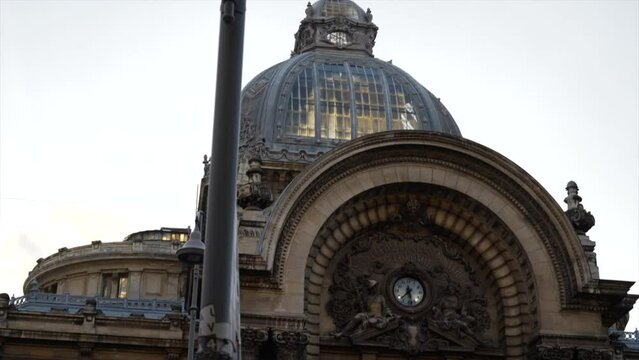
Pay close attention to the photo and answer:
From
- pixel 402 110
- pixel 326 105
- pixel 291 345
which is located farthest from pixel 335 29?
pixel 291 345

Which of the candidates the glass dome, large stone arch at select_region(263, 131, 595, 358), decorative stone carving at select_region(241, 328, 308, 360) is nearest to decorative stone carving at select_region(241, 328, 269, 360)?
decorative stone carving at select_region(241, 328, 308, 360)

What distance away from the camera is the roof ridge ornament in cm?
4884

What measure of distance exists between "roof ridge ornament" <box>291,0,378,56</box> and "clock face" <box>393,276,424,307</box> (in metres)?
20.3

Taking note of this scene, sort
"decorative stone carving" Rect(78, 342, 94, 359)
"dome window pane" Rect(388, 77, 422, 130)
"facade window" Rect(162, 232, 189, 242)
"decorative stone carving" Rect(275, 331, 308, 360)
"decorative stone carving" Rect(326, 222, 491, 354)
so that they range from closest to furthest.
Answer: "decorative stone carving" Rect(275, 331, 308, 360) → "decorative stone carving" Rect(326, 222, 491, 354) → "decorative stone carving" Rect(78, 342, 94, 359) → "dome window pane" Rect(388, 77, 422, 130) → "facade window" Rect(162, 232, 189, 242)

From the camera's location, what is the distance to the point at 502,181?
30.7 metres

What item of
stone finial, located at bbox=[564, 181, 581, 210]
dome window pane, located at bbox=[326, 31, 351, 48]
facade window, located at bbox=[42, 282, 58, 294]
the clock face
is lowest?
the clock face

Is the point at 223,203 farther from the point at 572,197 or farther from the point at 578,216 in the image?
the point at 572,197

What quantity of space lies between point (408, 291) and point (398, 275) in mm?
617

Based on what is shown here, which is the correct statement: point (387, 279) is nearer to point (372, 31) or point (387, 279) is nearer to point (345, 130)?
point (345, 130)

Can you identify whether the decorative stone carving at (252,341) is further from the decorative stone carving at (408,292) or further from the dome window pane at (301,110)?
the dome window pane at (301,110)

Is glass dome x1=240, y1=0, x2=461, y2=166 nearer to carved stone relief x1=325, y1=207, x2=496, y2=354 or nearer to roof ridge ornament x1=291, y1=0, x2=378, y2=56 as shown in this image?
roof ridge ornament x1=291, y1=0, x2=378, y2=56

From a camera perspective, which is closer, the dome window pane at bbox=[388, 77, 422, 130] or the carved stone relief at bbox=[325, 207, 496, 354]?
the carved stone relief at bbox=[325, 207, 496, 354]

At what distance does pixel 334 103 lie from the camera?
41312 millimetres

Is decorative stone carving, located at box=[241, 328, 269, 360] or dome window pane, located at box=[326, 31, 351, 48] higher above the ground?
dome window pane, located at box=[326, 31, 351, 48]
